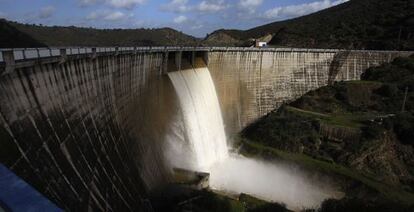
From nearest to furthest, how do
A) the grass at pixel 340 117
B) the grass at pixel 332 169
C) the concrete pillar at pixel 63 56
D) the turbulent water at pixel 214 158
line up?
the concrete pillar at pixel 63 56 < the turbulent water at pixel 214 158 < the grass at pixel 332 169 < the grass at pixel 340 117

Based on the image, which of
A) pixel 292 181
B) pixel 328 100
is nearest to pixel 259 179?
pixel 292 181

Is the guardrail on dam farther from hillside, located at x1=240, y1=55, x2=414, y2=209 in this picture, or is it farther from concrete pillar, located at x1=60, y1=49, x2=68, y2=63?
hillside, located at x1=240, y1=55, x2=414, y2=209

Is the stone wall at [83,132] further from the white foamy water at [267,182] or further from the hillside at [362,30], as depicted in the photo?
the hillside at [362,30]

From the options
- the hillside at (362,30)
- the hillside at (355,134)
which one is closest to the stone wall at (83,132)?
the hillside at (355,134)

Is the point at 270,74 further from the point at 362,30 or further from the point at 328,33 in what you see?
the point at 328,33

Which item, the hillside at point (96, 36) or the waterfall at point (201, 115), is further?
the hillside at point (96, 36)
